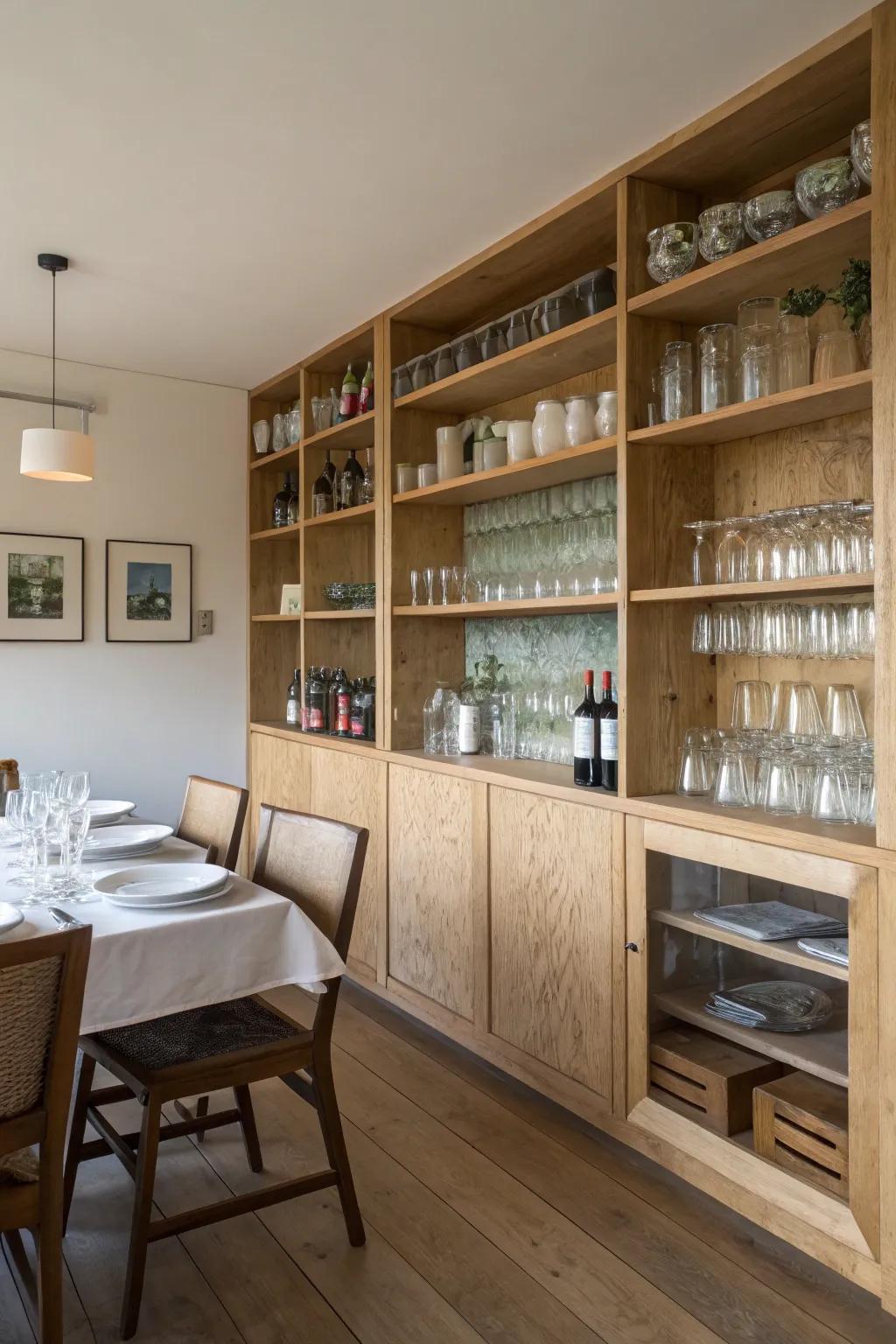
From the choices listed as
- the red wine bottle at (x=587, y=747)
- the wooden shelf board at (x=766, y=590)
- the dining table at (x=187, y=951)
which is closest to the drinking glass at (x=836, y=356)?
the wooden shelf board at (x=766, y=590)

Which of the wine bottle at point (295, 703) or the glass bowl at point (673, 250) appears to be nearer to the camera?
the glass bowl at point (673, 250)

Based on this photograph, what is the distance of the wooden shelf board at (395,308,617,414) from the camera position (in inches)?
103

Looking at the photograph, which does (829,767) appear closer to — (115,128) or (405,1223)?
(405,1223)

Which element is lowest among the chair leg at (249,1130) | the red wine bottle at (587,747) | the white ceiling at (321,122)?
the chair leg at (249,1130)

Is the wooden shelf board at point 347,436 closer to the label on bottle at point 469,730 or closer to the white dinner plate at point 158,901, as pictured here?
the label on bottle at point 469,730

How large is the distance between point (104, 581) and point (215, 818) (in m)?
1.77

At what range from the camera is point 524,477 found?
296 centimetres

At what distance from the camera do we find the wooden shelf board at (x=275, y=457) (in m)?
4.19

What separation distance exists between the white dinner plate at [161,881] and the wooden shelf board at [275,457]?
2368 millimetres

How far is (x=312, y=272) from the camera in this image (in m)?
3.15

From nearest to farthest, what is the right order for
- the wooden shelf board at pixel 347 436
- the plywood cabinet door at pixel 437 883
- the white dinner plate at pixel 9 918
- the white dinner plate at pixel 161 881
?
1. the white dinner plate at pixel 9 918
2. the white dinner plate at pixel 161 881
3. the plywood cabinet door at pixel 437 883
4. the wooden shelf board at pixel 347 436

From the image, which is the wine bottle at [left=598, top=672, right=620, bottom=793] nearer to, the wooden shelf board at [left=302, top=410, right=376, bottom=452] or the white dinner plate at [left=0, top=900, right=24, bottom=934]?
the white dinner plate at [left=0, top=900, right=24, bottom=934]

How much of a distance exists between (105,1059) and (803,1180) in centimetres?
147

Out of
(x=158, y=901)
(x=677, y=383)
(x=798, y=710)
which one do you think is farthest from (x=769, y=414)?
(x=158, y=901)
